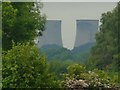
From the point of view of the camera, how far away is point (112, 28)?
20.8 metres

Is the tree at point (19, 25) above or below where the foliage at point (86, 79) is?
above

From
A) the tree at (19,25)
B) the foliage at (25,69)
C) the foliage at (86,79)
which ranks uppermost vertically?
the tree at (19,25)

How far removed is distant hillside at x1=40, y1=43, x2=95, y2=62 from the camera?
20.8 m

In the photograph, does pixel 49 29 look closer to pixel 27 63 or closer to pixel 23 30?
pixel 23 30

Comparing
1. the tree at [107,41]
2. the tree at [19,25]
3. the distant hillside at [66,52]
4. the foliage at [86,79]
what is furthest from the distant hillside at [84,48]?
the foliage at [86,79]

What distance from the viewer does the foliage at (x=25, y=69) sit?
848 centimetres

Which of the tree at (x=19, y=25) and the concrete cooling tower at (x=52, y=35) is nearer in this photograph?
the tree at (x=19, y=25)

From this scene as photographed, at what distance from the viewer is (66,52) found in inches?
880

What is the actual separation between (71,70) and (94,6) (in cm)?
1288

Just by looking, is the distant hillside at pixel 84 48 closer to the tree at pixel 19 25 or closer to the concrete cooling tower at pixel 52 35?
the concrete cooling tower at pixel 52 35

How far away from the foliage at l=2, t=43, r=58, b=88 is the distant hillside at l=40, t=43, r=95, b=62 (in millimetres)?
11152

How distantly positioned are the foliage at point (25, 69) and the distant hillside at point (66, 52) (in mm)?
11152

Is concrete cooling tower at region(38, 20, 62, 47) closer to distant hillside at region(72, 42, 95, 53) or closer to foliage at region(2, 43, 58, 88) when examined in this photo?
distant hillside at region(72, 42, 95, 53)

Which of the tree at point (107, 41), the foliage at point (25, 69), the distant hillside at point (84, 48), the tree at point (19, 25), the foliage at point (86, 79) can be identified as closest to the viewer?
the foliage at point (25, 69)
